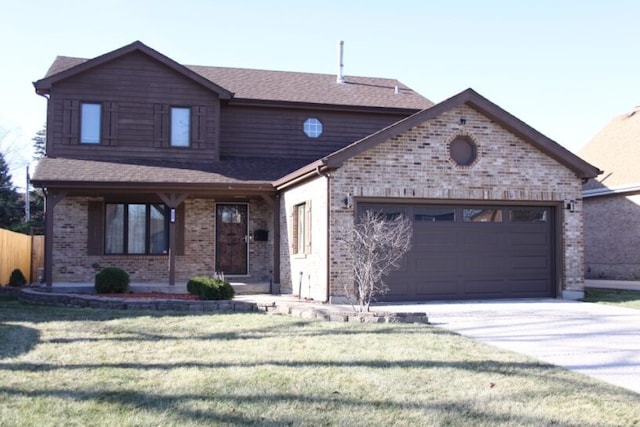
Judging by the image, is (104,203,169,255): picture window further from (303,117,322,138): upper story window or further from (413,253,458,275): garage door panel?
(413,253,458,275): garage door panel

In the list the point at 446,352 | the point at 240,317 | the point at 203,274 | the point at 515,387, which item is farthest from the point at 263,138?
the point at 515,387

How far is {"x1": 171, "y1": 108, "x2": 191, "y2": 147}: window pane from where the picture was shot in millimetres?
18656

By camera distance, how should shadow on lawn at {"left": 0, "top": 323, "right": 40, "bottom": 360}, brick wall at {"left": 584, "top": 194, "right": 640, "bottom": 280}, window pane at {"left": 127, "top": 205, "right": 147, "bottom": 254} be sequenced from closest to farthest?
1. shadow on lawn at {"left": 0, "top": 323, "right": 40, "bottom": 360}
2. window pane at {"left": 127, "top": 205, "right": 147, "bottom": 254}
3. brick wall at {"left": 584, "top": 194, "right": 640, "bottom": 280}

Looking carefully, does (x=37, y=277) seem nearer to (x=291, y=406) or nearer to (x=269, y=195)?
(x=269, y=195)

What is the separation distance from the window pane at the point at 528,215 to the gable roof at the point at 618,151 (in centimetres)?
746

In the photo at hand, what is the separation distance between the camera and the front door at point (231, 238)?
1830cm

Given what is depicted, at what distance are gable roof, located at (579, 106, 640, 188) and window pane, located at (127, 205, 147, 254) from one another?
15.4 meters

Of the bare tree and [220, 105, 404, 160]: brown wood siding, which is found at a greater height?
[220, 105, 404, 160]: brown wood siding

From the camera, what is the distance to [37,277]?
774 inches

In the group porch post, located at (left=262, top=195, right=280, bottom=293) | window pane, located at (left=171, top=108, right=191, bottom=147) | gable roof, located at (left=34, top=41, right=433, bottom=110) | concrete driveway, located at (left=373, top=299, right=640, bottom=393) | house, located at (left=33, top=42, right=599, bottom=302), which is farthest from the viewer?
window pane, located at (left=171, top=108, right=191, bottom=147)

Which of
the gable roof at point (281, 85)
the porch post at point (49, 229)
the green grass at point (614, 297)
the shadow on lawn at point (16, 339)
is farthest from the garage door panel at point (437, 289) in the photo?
the porch post at point (49, 229)

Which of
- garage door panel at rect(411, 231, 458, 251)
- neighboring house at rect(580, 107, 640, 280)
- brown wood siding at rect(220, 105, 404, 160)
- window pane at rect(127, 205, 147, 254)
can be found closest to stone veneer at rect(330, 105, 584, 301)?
garage door panel at rect(411, 231, 458, 251)

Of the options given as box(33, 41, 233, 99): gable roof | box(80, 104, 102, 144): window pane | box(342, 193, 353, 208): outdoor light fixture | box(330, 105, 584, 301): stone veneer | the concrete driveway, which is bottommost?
the concrete driveway

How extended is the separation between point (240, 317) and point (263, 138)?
944cm
